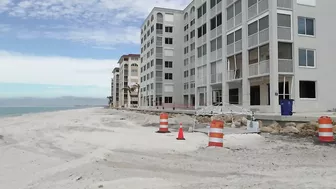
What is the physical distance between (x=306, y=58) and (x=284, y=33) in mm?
3161

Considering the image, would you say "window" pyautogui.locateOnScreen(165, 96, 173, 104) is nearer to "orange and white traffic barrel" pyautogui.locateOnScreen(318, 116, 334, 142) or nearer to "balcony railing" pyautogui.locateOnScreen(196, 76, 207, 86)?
"balcony railing" pyautogui.locateOnScreen(196, 76, 207, 86)

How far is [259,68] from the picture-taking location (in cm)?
2870

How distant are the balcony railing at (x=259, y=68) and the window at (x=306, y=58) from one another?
292 centimetres

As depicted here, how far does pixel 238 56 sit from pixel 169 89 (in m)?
36.7

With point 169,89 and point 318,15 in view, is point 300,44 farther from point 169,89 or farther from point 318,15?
point 169,89

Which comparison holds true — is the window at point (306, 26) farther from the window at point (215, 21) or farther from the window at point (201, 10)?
the window at point (201, 10)

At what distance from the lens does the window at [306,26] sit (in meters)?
27.0

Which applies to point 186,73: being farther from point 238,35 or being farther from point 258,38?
point 258,38

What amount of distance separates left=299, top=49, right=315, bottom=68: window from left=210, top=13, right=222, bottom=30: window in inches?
499

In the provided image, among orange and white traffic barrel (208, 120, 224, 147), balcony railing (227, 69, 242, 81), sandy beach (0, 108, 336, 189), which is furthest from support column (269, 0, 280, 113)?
orange and white traffic barrel (208, 120, 224, 147)

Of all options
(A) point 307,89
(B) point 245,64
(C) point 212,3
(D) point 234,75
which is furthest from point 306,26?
(C) point 212,3

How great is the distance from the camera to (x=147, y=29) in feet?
252

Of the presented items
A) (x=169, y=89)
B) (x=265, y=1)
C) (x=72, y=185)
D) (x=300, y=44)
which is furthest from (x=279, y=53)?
(x=169, y=89)

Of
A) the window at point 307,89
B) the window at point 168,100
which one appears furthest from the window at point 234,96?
the window at point 168,100
